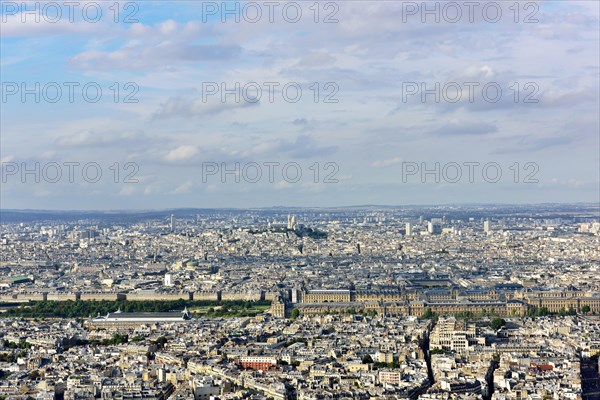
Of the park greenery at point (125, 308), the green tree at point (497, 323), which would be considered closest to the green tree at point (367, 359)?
the green tree at point (497, 323)

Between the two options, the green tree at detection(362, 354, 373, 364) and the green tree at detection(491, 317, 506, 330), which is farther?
the green tree at detection(491, 317, 506, 330)

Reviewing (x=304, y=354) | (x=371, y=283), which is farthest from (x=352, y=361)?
(x=371, y=283)

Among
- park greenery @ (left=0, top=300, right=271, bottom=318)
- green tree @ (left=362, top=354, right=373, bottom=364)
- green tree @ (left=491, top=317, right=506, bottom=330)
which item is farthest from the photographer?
park greenery @ (left=0, top=300, right=271, bottom=318)

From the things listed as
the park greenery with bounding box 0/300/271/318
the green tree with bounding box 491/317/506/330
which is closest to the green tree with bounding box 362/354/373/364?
the green tree with bounding box 491/317/506/330

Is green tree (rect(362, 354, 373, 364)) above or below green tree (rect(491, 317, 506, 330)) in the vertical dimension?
below

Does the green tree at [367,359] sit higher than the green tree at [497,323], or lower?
lower

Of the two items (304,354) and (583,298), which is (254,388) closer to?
(304,354)

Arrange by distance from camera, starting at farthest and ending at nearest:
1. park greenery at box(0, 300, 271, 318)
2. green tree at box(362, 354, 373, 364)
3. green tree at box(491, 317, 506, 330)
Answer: park greenery at box(0, 300, 271, 318), green tree at box(491, 317, 506, 330), green tree at box(362, 354, 373, 364)

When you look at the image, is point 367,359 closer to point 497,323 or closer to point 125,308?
point 497,323

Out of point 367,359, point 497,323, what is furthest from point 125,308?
point 367,359

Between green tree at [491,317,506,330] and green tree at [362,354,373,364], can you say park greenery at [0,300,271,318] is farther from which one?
green tree at [362,354,373,364]

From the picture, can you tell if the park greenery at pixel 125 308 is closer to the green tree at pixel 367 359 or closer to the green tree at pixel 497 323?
the green tree at pixel 497 323
